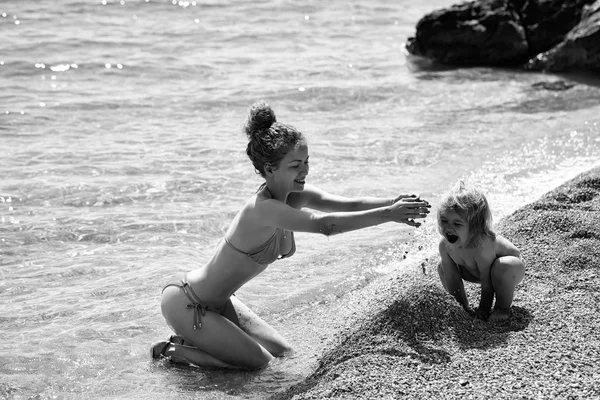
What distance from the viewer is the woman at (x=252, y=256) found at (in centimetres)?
434

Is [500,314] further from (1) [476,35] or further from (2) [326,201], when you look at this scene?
(1) [476,35]

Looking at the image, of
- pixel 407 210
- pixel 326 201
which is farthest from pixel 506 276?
pixel 326 201

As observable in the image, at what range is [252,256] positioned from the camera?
454 centimetres

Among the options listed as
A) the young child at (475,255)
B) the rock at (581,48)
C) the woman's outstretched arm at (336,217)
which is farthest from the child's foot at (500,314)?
the rock at (581,48)

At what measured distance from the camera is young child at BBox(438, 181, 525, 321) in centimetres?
421

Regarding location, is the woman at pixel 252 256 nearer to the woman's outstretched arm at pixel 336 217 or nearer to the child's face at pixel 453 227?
the woman's outstretched arm at pixel 336 217

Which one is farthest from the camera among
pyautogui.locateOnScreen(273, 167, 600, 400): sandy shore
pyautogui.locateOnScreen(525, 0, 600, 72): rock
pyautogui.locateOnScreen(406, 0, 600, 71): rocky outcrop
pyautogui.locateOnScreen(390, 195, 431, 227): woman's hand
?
pyautogui.locateOnScreen(406, 0, 600, 71): rocky outcrop

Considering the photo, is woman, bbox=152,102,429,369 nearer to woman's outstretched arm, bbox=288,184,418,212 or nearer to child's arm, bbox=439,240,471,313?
woman's outstretched arm, bbox=288,184,418,212

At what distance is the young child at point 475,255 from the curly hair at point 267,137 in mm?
835

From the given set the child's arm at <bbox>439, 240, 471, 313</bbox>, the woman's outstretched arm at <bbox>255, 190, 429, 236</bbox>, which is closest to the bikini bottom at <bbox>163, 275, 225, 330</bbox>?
the woman's outstretched arm at <bbox>255, 190, 429, 236</bbox>

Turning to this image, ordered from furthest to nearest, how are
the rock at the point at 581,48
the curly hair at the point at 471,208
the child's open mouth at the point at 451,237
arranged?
the rock at the point at 581,48 < the child's open mouth at the point at 451,237 < the curly hair at the point at 471,208

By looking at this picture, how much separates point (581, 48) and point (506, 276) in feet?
30.0

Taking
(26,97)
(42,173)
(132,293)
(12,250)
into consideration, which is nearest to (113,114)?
(26,97)

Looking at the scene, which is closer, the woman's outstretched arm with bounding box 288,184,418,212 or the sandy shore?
the sandy shore
